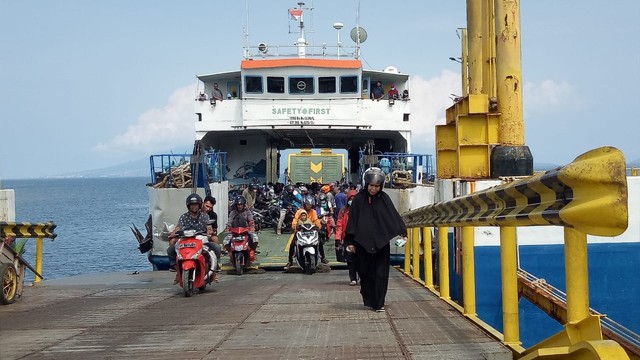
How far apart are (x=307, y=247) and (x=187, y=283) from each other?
4.01 metres

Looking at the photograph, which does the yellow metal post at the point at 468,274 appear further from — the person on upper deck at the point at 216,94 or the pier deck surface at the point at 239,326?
the person on upper deck at the point at 216,94

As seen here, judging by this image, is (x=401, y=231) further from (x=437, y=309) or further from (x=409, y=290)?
(x=409, y=290)

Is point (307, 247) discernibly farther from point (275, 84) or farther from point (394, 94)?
point (394, 94)

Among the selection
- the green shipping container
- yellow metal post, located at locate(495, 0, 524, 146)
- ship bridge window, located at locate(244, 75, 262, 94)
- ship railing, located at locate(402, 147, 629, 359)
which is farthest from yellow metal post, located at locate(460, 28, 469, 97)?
the green shipping container

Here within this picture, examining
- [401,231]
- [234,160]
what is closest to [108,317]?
[401,231]

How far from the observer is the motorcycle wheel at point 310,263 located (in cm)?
1277

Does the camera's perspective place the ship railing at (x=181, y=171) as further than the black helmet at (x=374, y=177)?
Yes

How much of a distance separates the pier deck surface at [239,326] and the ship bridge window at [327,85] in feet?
42.1

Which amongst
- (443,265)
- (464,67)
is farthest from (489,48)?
(443,265)

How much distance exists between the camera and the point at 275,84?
869 inches

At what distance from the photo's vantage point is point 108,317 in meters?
7.25

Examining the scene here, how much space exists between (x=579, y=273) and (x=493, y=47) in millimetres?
7991

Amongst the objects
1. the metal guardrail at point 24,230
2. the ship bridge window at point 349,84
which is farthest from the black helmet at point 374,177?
the ship bridge window at point 349,84

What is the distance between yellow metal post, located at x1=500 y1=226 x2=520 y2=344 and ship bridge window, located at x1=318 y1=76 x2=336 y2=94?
1743cm
